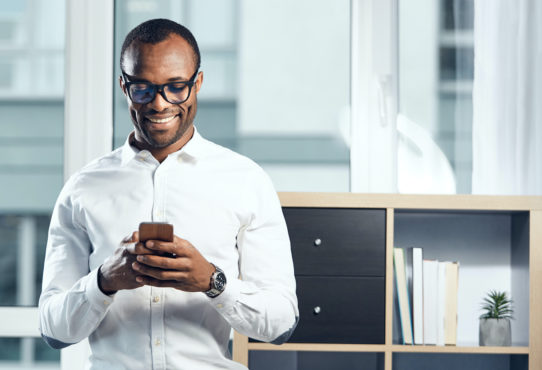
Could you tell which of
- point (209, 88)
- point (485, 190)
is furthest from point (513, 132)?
point (209, 88)

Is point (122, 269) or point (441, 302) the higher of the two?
point (122, 269)

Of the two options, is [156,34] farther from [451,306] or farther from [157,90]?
[451,306]

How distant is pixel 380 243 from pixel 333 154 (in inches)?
21.3

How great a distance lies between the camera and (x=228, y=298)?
1.34 meters

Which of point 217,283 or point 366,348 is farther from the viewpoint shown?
point 366,348

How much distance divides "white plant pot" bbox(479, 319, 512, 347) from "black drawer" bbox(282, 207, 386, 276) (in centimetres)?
41

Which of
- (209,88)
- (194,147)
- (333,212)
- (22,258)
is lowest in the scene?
(22,258)

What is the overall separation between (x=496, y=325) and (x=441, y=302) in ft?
0.65

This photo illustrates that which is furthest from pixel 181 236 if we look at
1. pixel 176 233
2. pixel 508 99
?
pixel 508 99

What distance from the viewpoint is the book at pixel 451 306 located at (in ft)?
7.01

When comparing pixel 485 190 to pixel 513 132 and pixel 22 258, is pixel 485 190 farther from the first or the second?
pixel 22 258

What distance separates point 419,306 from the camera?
2.15m

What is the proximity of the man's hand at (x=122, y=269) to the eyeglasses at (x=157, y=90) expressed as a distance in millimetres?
312

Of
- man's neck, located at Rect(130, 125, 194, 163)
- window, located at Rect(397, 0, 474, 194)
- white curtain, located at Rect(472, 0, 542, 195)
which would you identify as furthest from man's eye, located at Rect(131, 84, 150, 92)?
white curtain, located at Rect(472, 0, 542, 195)
